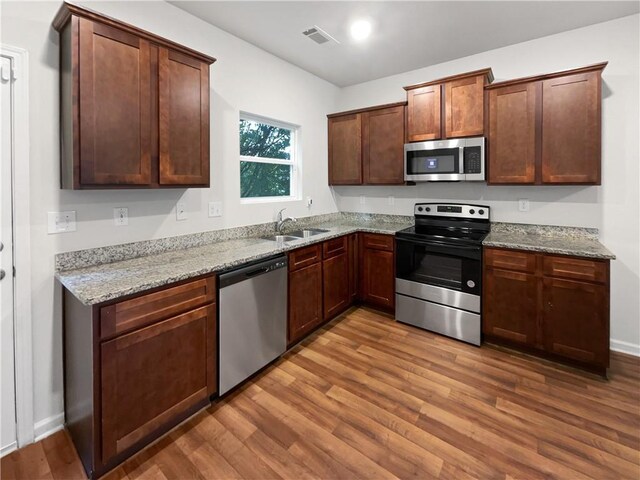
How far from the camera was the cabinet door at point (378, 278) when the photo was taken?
11.5ft

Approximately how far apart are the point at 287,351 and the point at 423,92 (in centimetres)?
287

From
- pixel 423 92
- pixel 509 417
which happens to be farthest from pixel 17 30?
pixel 509 417

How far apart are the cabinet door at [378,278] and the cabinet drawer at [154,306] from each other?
2.03 meters

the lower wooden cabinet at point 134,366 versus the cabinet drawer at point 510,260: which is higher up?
the cabinet drawer at point 510,260

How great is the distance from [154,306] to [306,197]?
2430 mm

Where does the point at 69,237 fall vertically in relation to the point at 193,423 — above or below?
above

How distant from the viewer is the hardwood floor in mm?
1668

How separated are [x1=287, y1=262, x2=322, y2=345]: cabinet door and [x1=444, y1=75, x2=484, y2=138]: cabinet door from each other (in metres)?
1.87

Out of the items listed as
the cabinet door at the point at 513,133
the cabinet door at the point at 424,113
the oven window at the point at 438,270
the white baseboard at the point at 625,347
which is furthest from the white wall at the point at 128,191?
the white baseboard at the point at 625,347

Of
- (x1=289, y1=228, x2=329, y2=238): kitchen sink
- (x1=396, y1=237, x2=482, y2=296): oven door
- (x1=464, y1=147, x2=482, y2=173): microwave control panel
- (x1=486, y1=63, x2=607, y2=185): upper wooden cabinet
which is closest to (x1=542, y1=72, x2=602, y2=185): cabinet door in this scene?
(x1=486, y1=63, x2=607, y2=185): upper wooden cabinet

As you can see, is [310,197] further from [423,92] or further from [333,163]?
[423,92]

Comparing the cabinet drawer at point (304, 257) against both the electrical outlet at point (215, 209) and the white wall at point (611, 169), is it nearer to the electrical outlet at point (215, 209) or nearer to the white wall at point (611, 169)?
the electrical outlet at point (215, 209)

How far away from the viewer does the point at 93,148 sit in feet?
5.80

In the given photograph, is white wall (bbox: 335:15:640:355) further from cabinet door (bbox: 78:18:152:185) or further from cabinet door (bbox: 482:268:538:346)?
cabinet door (bbox: 78:18:152:185)
